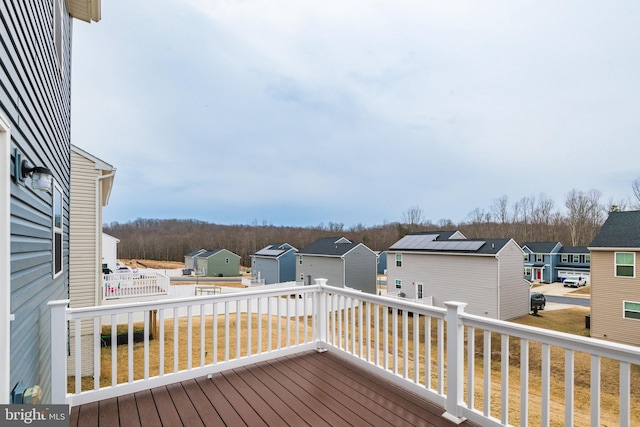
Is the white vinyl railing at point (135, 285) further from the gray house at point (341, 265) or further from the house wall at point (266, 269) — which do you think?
the house wall at point (266, 269)

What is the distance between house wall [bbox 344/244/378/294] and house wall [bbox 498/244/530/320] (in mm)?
8283

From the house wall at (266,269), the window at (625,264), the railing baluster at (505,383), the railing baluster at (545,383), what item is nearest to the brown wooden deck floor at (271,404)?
the railing baluster at (505,383)

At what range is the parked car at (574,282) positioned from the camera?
962 inches

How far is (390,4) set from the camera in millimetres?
8453

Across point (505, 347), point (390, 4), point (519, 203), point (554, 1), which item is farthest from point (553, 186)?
point (505, 347)

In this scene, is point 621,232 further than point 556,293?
No

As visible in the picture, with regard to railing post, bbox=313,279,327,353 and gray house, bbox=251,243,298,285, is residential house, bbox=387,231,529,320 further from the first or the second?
railing post, bbox=313,279,327,353

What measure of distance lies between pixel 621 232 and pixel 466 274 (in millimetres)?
5830

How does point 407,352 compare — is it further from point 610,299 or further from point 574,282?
point 574,282

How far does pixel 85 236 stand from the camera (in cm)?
756

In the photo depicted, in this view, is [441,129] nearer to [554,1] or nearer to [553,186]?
[554,1]

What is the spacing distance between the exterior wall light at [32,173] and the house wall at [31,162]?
7cm

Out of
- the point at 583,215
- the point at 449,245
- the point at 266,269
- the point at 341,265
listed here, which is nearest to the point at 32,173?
the point at 449,245

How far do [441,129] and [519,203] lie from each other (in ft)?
70.7
